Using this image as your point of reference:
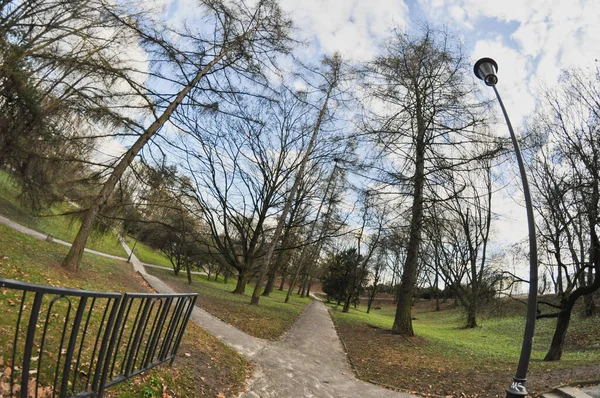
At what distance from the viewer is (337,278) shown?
126 ft

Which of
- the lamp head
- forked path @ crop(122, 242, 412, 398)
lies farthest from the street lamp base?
the lamp head

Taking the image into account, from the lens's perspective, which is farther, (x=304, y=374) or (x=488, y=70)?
(x=304, y=374)

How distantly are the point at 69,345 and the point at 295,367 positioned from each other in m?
5.25

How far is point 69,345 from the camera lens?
98.5 inches

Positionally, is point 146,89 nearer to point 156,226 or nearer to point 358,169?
point 358,169

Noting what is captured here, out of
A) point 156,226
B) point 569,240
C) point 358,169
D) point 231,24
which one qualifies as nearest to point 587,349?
point 569,240

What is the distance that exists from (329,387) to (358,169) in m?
6.92

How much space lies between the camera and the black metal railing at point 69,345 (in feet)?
7.30

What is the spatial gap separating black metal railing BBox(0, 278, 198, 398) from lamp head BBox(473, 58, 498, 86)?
610 cm

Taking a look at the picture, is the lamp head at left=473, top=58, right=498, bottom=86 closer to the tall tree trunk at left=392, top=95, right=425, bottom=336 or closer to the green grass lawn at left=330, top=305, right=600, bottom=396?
the green grass lawn at left=330, top=305, right=600, bottom=396

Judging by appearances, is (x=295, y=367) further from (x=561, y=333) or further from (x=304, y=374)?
(x=561, y=333)

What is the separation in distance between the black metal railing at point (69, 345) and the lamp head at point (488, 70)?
610 centimetres

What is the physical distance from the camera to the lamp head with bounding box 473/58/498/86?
5.88 metres

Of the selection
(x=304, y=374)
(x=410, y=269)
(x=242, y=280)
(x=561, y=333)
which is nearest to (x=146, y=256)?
(x=242, y=280)
